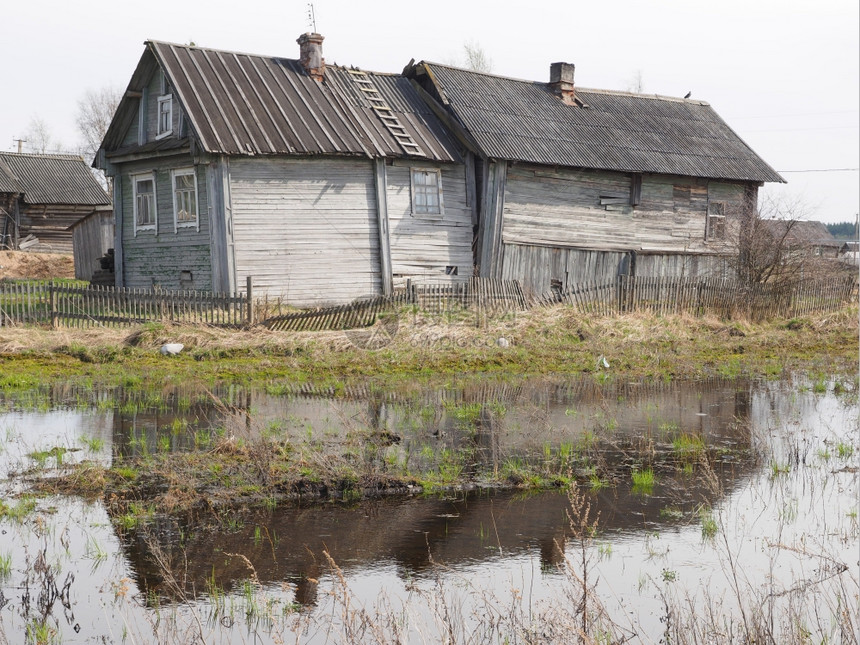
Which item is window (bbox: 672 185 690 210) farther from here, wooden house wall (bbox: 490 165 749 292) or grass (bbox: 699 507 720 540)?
grass (bbox: 699 507 720 540)

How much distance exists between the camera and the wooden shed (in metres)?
32.8

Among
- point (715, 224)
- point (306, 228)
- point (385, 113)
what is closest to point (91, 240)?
point (385, 113)

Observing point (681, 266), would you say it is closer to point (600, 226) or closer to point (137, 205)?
point (600, 226)

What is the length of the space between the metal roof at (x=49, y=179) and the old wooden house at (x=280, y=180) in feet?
59.1

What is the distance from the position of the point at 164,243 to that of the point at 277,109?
14.2 ft

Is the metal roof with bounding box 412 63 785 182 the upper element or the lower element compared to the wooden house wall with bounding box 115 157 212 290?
upper

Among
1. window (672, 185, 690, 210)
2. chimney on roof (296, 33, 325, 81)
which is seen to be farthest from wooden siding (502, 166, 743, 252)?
chimney on roof (296, 33, 325, 81)

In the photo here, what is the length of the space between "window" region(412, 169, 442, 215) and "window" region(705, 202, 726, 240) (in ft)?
30.5

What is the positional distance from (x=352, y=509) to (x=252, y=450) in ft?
3.78

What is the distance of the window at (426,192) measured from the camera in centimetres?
2358

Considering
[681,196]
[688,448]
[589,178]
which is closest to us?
[688,448]

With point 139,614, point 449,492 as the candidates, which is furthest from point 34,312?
point 139,614

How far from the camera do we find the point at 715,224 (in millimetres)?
28516

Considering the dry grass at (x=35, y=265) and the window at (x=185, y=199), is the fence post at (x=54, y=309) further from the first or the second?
the dry grass at (x=35, y=265)
